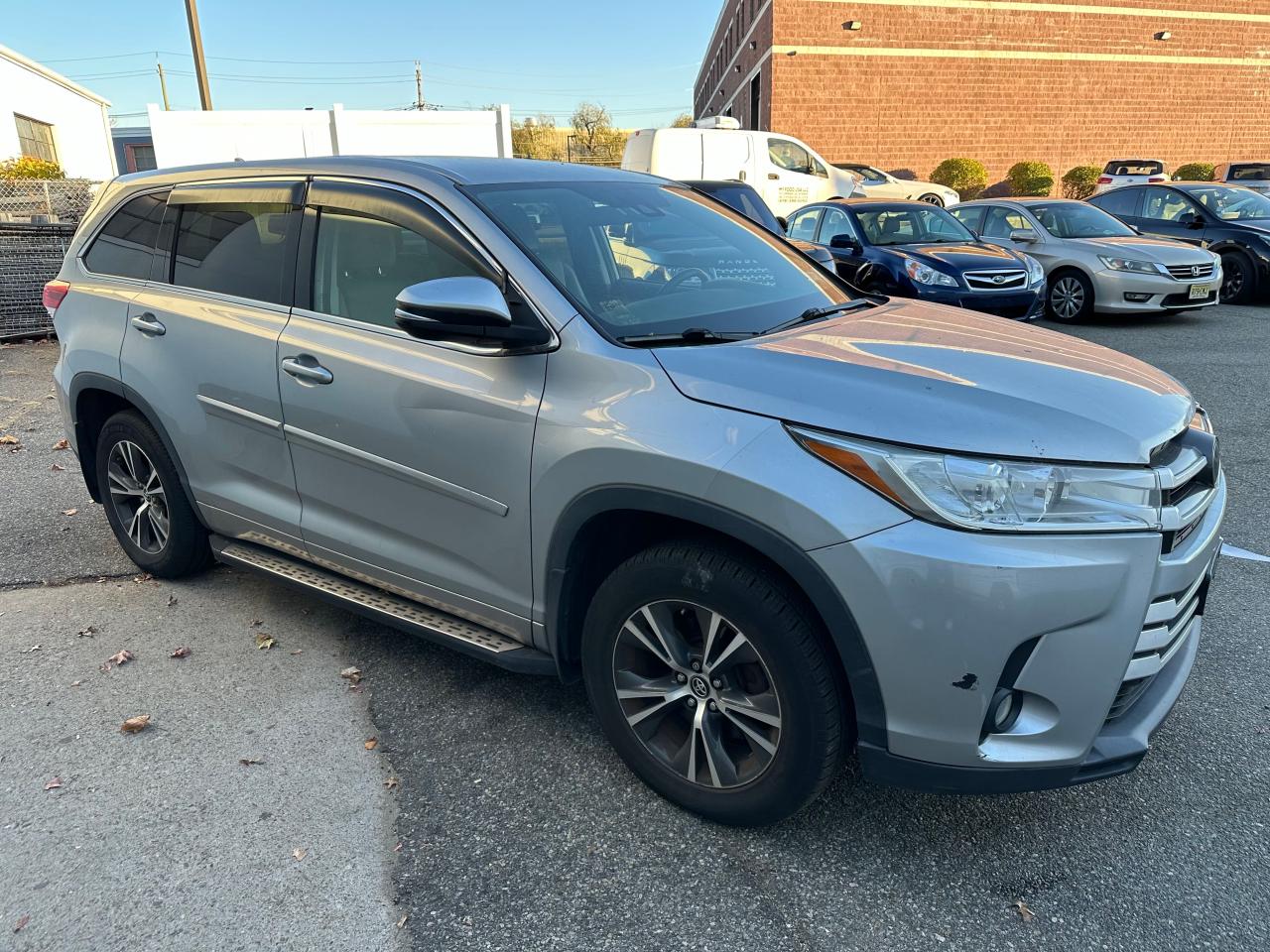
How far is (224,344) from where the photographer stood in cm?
337

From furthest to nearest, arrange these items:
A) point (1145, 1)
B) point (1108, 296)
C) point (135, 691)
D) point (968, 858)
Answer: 1. point (1145, 1)
2. point (1108, 296)
3. point (135, 691)
4. point (968, 858)

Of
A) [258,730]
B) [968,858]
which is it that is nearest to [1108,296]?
[968,858]

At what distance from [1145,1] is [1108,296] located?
27.8m

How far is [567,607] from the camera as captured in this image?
2611 millimetres

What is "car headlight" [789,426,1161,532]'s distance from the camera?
1.96 metres

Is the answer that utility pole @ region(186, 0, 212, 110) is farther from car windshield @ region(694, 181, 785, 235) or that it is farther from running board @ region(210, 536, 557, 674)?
running board @ region(210, 536, 557, 674)

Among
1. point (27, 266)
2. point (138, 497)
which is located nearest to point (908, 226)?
point (138, 497)

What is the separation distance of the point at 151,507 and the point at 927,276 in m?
7.74

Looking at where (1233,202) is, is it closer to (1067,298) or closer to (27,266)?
(1067,298)

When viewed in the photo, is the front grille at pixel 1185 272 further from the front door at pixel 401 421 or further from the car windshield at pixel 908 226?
the front door at pixel 401 421

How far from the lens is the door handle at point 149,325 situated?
3.63m

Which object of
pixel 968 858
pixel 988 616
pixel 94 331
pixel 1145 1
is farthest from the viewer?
pixel 1145 1

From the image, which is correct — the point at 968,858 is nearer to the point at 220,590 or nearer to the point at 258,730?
the point at 258,730

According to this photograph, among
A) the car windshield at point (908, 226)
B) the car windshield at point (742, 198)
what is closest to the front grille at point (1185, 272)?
the car windshield at point (908, 226)
